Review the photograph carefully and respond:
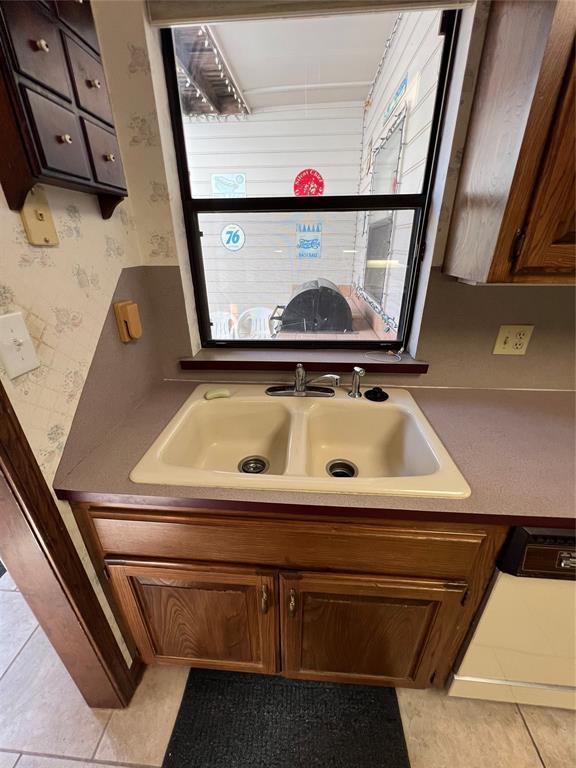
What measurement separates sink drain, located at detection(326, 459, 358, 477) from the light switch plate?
1.06 meters

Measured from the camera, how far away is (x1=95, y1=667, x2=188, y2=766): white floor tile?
0.94m

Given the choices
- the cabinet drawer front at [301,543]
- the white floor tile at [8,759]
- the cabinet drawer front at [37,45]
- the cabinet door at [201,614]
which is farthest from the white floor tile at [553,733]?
the cabinet drawer front at [37,45]

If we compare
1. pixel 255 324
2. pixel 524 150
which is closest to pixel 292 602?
pixel 255 324

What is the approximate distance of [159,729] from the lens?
0.99 m

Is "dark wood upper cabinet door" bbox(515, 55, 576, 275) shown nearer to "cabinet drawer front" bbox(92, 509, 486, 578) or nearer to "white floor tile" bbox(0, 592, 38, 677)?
"cabinet drawer front" bbox(92, 509, 486, 578)

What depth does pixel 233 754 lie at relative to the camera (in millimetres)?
938

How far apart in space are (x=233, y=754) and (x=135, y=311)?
1.46 meters

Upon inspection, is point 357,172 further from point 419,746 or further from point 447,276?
point 419,746

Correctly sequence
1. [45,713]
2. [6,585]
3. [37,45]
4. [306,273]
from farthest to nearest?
[6,585]
[306,273]
[45,713]
[37,45]

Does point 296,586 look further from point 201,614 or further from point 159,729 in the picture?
point 159,729

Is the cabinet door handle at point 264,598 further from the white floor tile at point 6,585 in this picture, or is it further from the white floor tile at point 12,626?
the white floor tile at point 6,585

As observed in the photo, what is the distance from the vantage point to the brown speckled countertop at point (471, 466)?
2.21 ft

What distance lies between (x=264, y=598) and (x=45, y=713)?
0.96 metres

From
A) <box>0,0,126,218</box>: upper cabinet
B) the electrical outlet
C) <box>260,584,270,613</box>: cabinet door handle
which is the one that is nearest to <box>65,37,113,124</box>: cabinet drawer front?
<box>0,0,126,218</box>: upper cabinet
